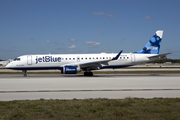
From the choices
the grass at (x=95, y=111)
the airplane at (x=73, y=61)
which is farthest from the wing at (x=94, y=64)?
the grass at (x=95, y=111)

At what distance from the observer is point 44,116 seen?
6.74 meters

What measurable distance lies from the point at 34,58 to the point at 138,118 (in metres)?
24.3

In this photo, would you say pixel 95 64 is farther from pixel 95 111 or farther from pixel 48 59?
pixel 95 111

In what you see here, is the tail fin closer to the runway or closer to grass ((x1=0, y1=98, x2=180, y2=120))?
the runway

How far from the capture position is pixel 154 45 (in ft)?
102

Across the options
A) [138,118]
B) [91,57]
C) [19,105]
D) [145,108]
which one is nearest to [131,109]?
[145,108]

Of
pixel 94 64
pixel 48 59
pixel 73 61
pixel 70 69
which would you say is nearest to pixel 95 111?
pixel 70 69

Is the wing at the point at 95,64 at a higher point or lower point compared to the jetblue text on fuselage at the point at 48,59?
lower

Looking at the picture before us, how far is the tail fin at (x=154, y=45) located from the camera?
31.0 metres

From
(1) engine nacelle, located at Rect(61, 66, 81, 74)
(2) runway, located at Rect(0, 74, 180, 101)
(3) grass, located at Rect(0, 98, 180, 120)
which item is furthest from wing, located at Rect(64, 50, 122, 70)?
(3) grass, located at Rect(0, 98, 180, 120)

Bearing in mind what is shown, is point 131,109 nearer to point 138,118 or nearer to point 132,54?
point 138,118

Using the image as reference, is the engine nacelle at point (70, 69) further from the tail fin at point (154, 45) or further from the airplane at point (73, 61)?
the tail fin at point (154, 45)

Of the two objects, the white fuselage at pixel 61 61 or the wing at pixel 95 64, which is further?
the white fuselage at pixel 61 61

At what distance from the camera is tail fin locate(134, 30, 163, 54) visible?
31.0 m
